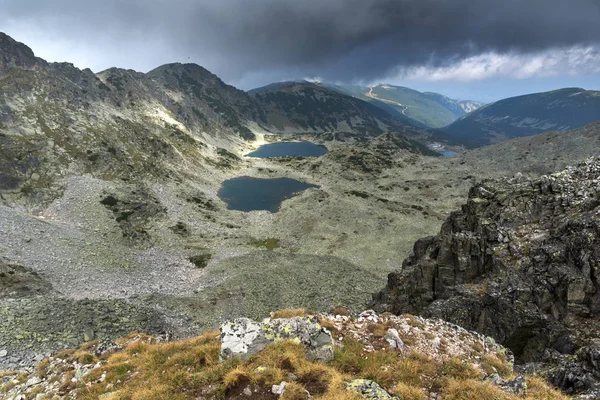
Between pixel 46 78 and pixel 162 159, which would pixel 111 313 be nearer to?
pixel 162 159

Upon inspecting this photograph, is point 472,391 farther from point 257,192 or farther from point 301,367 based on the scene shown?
point 257,192

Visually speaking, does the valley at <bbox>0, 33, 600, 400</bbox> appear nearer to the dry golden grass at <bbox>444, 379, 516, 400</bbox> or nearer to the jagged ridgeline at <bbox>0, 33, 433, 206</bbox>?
the jagged ridgeline at <bbox>0, 33, 433, 206</bbox>

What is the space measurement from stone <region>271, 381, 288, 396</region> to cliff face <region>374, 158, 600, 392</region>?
13560mm

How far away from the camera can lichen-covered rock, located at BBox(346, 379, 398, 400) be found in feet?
39.3

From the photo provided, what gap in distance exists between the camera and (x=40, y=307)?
36156 millimetres

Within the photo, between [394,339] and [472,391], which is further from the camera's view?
[394,339]

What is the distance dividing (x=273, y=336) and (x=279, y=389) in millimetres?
3396

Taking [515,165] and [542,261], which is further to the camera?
[515,165]

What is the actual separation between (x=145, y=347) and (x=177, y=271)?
4034 centimetres

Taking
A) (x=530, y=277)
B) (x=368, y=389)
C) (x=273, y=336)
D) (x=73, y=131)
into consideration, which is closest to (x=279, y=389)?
(x=273, y=336)

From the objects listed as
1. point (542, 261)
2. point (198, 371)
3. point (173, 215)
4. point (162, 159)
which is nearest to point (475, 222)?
point (542, 261)

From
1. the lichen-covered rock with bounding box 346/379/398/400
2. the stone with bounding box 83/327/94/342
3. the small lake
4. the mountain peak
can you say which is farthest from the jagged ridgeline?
the lichen-covered rock with bounding box 346/379/398/400

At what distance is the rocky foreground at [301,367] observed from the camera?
1270cm

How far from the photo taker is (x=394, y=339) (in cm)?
1712
